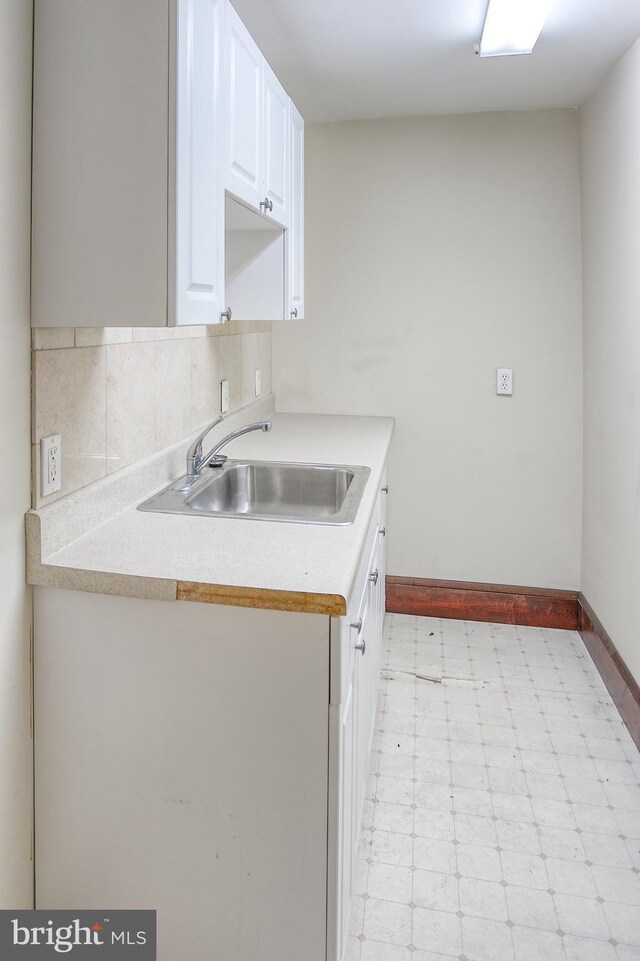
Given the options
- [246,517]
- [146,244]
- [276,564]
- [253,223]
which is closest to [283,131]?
[253,223]

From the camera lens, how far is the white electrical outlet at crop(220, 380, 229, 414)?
8.21 ft

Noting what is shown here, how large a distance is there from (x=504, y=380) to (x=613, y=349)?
0.61 metres

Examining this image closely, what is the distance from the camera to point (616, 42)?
227 centimetres

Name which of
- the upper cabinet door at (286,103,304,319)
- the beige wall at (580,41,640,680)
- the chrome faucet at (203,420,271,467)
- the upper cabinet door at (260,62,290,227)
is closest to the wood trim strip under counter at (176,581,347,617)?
the chrome faucet at (203,420,271,467)

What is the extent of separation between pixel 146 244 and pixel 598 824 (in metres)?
1.87

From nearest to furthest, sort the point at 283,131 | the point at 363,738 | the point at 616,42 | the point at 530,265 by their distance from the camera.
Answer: the point at 363,738
the point at 283,131
the point at 616,42
the point at 530,265

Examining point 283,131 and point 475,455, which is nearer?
point 283,131

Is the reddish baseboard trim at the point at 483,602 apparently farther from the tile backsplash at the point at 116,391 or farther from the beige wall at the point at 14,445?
the beige wall at the point at 14,445

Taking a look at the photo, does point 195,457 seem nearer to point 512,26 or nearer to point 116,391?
point 116,391

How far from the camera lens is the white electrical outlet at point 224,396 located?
250 cm

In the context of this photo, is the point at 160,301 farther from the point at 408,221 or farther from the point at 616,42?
the point at 408,221

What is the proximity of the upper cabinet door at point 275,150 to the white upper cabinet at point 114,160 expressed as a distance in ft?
1.83

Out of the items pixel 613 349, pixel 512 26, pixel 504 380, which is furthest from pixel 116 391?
pixel 504 380

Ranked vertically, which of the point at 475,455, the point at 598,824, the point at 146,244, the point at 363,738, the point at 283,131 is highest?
the point at 283,131
